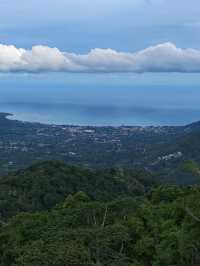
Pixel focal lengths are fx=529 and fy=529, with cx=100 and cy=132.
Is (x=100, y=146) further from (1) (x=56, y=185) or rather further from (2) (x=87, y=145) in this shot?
(1) (x=56, y=185)

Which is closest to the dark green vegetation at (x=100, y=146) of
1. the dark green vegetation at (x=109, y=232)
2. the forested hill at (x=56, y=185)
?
the forested hill at (x=56, y=185)

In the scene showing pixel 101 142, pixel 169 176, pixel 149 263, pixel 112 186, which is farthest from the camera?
pixel 101 142

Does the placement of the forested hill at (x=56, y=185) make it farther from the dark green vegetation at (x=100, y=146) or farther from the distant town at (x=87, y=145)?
the distant town at (x=87, y=145)

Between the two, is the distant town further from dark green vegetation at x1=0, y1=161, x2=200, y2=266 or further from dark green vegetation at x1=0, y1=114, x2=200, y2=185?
dark green vegetation at x1=0, y1=161, x2=200, y2=266

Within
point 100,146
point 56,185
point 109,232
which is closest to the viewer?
point 109,232

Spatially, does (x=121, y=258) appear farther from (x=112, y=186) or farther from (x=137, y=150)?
(x=137, y=150)

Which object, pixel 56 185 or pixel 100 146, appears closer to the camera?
pixel 56 185

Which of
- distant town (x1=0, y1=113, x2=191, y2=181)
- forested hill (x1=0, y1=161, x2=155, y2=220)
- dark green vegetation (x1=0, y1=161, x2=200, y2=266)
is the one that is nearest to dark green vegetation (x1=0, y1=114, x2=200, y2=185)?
distant town (x1=0, y1=113, x2=191, y2=181)

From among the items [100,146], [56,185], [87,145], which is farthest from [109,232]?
[87,145]

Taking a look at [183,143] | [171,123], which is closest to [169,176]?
[183,143]
